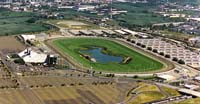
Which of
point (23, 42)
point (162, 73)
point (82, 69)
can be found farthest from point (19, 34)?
point (162, 73)

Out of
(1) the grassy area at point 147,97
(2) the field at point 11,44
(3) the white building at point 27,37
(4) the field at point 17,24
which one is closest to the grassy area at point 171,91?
(1) the grassy area at point 147,97

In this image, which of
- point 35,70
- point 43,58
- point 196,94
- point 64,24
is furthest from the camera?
point 64,24

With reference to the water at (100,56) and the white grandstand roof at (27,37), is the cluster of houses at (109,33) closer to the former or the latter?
the white grandstand roof at (27,37)

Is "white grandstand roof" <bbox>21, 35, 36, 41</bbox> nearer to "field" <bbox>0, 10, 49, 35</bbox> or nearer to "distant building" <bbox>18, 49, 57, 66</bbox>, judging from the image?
"field" <bbox>0, 10, 49, 35</bbox>

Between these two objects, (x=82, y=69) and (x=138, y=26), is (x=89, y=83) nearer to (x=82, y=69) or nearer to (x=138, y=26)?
(x=82, y=69)

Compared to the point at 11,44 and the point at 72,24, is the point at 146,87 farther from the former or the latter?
the point at 72,24

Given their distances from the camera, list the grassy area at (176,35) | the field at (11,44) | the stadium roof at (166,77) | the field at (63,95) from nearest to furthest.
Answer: the field at (63,95) < the stadium roof at (166,77) < the field at (11,44) < the grassy area at (176,35)
